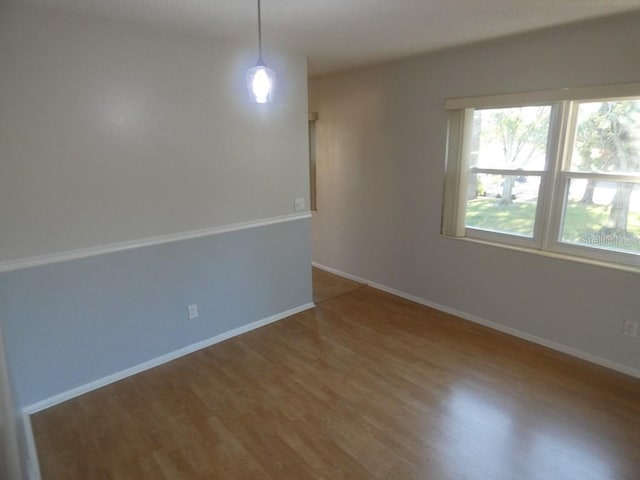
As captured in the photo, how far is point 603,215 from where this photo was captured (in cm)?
282

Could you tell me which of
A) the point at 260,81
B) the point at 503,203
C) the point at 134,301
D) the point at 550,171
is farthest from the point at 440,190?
the point at 134,301

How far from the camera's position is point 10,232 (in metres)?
2.27

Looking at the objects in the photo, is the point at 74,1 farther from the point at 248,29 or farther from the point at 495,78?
the point at 495,78

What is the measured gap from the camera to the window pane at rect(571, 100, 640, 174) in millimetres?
2619

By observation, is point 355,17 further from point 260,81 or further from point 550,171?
point 550,171

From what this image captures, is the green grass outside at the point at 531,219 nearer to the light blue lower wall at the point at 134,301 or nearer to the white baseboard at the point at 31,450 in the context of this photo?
the light blue lower wall at the point at 134,301

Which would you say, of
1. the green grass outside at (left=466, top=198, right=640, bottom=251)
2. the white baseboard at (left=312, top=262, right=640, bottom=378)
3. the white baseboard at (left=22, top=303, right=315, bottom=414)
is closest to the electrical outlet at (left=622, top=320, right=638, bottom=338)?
the white baseboard at (left=312, top=262, right=640, bottom=378)

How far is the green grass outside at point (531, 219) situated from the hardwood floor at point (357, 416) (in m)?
0.97

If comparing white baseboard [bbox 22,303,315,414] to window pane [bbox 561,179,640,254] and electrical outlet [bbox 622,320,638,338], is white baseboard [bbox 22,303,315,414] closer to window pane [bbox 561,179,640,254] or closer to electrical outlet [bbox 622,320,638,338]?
window pane [bbox 561,179,640,254]

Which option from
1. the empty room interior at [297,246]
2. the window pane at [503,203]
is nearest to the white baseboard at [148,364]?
the empty room interior at [297,246]

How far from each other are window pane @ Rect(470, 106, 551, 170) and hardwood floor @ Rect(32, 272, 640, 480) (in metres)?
1.56

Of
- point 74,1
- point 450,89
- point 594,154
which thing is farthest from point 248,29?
point 594,154

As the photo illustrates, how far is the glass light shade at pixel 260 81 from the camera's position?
2135mm

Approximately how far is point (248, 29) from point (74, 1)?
1.05 meters
